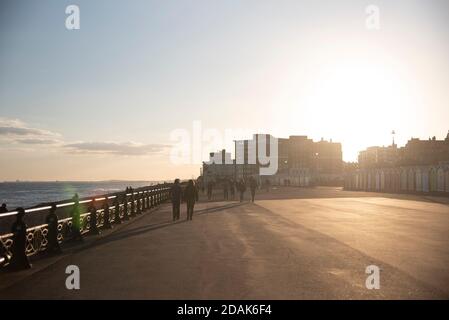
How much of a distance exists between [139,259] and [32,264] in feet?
7.05

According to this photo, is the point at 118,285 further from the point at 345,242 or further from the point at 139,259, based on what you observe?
the point at 345,242

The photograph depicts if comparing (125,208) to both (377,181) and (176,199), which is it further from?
(377,181)

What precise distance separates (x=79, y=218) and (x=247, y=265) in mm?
5515

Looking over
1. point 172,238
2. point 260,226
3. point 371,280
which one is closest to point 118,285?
point 371,280

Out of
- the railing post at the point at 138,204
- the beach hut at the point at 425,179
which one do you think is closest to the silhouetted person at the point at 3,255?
the railing post at the point at 138,204

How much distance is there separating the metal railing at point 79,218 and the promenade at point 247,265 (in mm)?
450

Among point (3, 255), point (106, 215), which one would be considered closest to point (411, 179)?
point (106, 215)

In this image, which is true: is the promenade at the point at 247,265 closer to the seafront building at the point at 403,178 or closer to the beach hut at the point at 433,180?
the seafront building at the point at 403,178

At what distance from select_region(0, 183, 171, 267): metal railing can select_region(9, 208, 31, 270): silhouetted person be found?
0.02 meters

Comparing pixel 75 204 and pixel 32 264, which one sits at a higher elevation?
pixel 75 204

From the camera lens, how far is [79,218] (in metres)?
12.6
